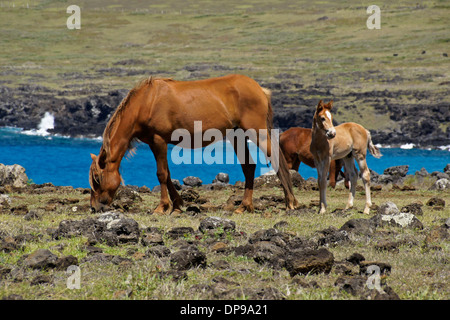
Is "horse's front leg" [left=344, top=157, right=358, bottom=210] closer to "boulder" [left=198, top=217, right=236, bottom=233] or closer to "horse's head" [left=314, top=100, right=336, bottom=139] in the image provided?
A: "horse's head" [left=314, top=100, right=336, bottom=139]

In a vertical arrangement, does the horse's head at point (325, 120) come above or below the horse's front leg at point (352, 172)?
above

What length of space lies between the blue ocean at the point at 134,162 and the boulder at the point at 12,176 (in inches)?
313

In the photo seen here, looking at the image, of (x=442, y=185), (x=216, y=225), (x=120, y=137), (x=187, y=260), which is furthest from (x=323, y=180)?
(x=442, y=185)

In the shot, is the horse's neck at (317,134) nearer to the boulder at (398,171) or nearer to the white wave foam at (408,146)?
the boulder at (398,171)

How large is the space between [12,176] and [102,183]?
7.93 metres

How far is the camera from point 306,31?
369 feet

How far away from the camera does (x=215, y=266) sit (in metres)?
6.62

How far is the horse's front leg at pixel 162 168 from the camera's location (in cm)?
1068

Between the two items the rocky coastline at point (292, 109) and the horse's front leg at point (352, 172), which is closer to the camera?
the horse's front leg at point (352, 172)

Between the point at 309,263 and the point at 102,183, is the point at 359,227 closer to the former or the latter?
the point at 309,263

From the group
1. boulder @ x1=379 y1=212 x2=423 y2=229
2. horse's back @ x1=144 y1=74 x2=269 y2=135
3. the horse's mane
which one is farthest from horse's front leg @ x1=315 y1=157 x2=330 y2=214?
the horse's mane

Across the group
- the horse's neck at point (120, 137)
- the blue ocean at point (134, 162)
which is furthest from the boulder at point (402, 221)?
the blue ocean at point (134, 162)

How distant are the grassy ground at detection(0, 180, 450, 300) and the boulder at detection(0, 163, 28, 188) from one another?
6.75 metres
